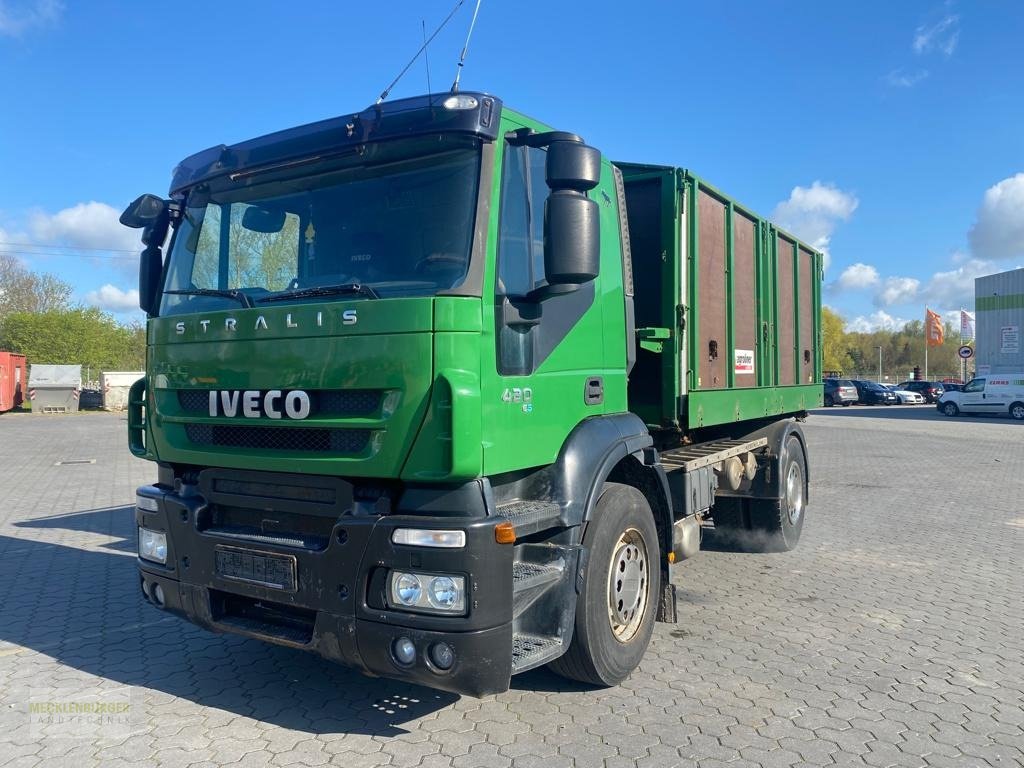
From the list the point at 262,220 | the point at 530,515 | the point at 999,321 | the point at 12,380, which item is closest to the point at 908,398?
the point at 999,321

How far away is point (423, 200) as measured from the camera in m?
3.54

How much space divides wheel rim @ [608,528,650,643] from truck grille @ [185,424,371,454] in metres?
1.55

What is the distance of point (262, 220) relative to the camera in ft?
13.4

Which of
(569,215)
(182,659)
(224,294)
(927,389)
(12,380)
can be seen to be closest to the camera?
(569,215)

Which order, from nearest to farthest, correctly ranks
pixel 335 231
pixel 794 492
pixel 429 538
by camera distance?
pixel 429 538 → pixel 335 231 → pixel 794 492

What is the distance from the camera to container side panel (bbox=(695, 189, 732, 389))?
568 cm

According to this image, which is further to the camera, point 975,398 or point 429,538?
point 975,398

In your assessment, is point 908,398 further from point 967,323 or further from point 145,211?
point 145,211

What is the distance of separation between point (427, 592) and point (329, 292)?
139 cm

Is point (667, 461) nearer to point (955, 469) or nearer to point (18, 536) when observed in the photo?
point (18, 536)

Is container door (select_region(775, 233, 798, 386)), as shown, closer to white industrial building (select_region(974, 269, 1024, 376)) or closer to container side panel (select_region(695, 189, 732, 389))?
container side panel (select_region(695, 189, 732, 389))

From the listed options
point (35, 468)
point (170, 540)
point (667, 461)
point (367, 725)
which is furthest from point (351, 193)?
point (35, 468)

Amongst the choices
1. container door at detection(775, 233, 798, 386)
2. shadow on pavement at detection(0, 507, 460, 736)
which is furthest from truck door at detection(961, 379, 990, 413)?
shadow on pavement at detection(0, 507, 460, 736)

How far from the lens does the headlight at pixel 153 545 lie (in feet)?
13.2
